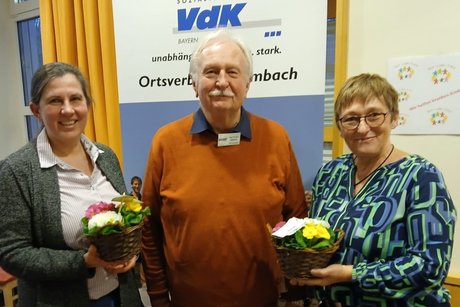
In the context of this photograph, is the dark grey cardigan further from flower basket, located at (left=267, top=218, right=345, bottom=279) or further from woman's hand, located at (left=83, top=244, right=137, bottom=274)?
flower basket, located at (left=267, top=218, right=345, bottom=279)

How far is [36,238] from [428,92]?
186 cm

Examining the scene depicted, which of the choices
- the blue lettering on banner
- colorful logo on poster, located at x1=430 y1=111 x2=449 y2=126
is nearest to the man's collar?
the blue lettering on banner

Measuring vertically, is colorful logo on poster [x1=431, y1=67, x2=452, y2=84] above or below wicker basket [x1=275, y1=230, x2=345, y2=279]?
above

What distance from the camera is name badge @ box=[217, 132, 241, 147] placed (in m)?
1.45

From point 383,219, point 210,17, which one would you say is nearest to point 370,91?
point 383,219

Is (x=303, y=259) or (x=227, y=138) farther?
(x=227, y=138)

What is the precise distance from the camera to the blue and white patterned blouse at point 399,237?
109 cm

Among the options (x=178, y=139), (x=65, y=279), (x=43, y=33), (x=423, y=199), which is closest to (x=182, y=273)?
(x=65, y=279)

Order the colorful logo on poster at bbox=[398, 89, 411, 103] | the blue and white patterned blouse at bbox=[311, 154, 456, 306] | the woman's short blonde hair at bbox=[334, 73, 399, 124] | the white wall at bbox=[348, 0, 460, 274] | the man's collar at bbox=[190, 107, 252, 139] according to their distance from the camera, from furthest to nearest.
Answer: the colorful logo on poster at bbox=[398, 89, 411, 103] → the white wall at bbox=[348, 0, 460, 274] → the man's collar at bbox=[190, 107, 252, 139] → the woman's short blonde hair at bbox=[334, 73, 399, 124] → the blue and white patterned blouse at bbox=[311, 154, 456, 306]

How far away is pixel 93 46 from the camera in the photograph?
244 centimetres

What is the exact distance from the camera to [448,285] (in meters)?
1.85

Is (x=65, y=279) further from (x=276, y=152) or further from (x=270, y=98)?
(x=270, y=98)

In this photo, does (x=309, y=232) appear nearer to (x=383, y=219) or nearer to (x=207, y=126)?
(x=383, y=219)

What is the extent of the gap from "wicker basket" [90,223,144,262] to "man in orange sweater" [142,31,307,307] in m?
0.26
